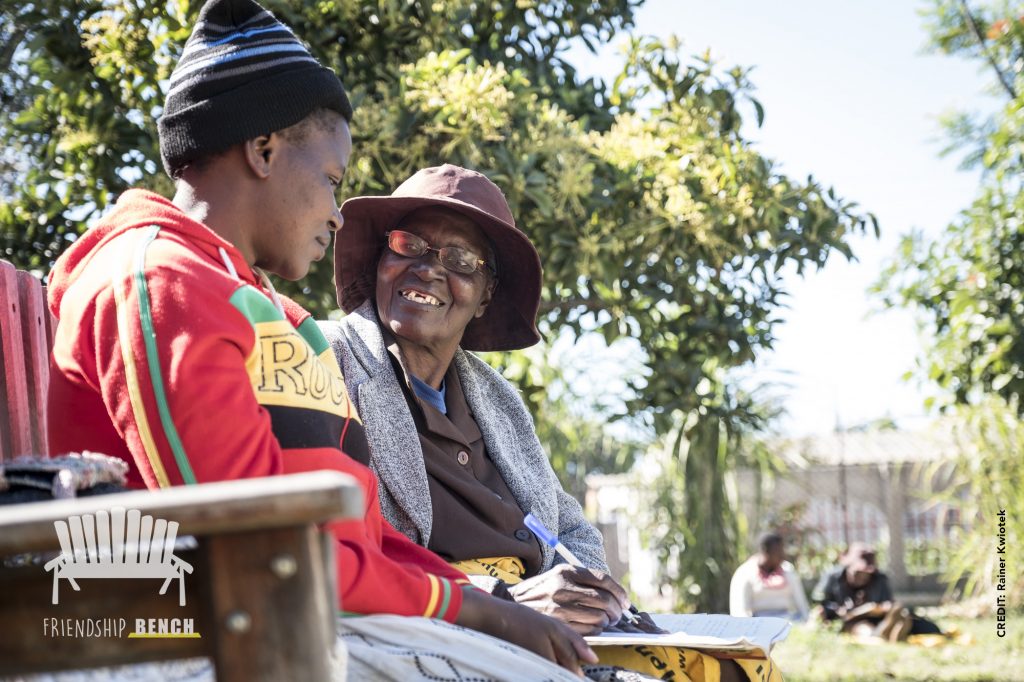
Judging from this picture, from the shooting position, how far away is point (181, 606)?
1.16m

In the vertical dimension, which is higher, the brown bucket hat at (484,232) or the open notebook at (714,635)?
the brown bucket hat at (484,232)

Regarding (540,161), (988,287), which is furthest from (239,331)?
(988,287)

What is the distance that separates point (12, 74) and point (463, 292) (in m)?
4.51

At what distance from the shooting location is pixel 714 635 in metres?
2.74

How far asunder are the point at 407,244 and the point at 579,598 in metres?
1.17

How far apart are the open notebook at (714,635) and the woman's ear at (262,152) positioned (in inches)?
44.8

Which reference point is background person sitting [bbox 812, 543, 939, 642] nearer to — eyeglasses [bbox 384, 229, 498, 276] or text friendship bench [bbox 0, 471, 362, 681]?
eyeglasses [bbox 384, 229, 498, 276]

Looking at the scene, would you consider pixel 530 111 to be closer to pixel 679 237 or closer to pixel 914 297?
pixel 679 237

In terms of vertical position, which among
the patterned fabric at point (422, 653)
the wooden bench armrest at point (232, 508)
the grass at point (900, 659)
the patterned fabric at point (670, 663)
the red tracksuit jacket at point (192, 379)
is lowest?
the grass at point (900, 659)

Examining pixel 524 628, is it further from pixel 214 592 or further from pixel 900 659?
pixel 900 659

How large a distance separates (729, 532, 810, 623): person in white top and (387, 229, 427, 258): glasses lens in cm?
773

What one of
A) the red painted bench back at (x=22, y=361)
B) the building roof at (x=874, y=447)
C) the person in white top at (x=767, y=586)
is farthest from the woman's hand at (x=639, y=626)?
the building roof at (x=874, y=447)

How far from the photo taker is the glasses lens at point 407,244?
3.15m

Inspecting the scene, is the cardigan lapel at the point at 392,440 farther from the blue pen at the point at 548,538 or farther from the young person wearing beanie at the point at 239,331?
the young person wearing beanie at the point at 239,331
